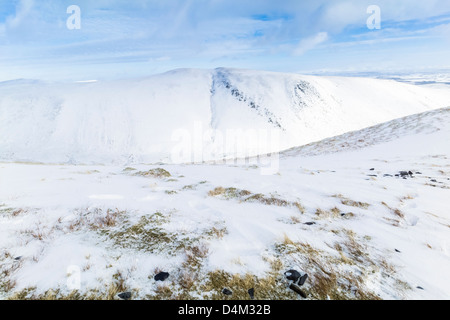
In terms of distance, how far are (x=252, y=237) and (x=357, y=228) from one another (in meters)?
2.49

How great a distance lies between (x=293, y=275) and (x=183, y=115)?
346 ft

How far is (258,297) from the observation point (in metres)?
3.21

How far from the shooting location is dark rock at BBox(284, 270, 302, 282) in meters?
3.51

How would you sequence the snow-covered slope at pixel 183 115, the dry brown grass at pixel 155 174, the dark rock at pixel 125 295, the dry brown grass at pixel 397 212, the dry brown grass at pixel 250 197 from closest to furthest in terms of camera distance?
the dark rock at pixel 125 295 < the dry brown grass at pixel 397 212 < the dry brown grass at pixel 250 197 < the dry brown grass at pixel 155 174 < the snow-covered slope at pixel 183 115

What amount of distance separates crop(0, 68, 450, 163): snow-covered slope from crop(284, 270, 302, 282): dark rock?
74264 millimetres

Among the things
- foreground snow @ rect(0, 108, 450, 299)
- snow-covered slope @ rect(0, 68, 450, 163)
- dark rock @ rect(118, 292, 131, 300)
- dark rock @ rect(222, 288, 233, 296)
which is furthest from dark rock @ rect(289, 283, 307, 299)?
snow-covered slope @ rect(0, 68, 450, 163)

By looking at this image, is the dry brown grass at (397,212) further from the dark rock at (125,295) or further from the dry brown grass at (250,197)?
the dark rock at (125,295)

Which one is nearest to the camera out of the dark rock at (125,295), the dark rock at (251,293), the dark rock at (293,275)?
the dark rock at (125,295)

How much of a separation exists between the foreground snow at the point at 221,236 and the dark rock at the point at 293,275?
0.49ft

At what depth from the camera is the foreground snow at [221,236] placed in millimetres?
3391

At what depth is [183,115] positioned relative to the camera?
104875 millimetres

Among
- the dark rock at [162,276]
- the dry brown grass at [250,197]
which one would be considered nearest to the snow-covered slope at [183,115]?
the dry brown grass at [250,197]

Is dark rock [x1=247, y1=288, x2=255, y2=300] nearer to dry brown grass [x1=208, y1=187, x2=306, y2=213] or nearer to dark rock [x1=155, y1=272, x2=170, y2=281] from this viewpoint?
dark rock [x1=155, y1=272, x2=170, y2=281]
